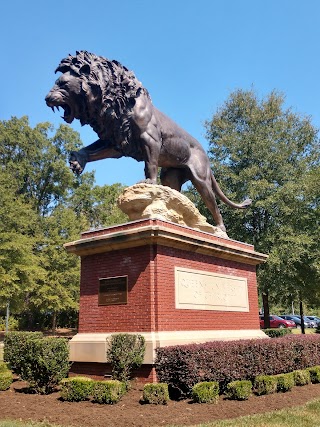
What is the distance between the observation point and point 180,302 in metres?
9.36

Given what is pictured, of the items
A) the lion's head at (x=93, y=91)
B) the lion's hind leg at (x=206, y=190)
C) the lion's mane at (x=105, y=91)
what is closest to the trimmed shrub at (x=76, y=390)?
the lion's mane at (x=105, y=91)

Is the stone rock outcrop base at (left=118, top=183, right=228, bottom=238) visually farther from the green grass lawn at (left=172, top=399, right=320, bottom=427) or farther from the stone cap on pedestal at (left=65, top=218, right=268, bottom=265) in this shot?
the green grass lawn at (left=172, top=399, right=320, bottom=427)

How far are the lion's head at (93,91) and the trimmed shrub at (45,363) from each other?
487 cm

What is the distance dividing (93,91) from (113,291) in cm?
438

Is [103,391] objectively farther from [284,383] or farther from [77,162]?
[77,162]

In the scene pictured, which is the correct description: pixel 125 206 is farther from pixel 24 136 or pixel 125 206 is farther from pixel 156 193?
pixel 24 136

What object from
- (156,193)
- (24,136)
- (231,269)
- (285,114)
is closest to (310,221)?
(285,114)

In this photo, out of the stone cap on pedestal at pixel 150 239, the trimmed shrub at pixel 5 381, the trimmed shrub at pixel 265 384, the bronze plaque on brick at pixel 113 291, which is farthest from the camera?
the bronze plaque on brick at pixel 113 291

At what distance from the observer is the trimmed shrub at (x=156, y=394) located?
739 centimetres

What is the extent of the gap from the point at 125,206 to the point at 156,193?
803 millimetres

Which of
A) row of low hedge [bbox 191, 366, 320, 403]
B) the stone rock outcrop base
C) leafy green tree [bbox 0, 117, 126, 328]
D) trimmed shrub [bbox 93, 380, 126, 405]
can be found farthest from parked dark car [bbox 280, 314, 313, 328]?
trimmed shrub [bbox 93, 380, 126, 405]

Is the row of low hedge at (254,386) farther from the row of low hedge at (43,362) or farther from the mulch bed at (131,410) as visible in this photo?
the row of low hedge at (43,362)

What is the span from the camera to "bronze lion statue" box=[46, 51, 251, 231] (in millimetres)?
9758

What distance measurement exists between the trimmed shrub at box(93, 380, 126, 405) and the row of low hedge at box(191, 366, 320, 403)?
49.6 inches
